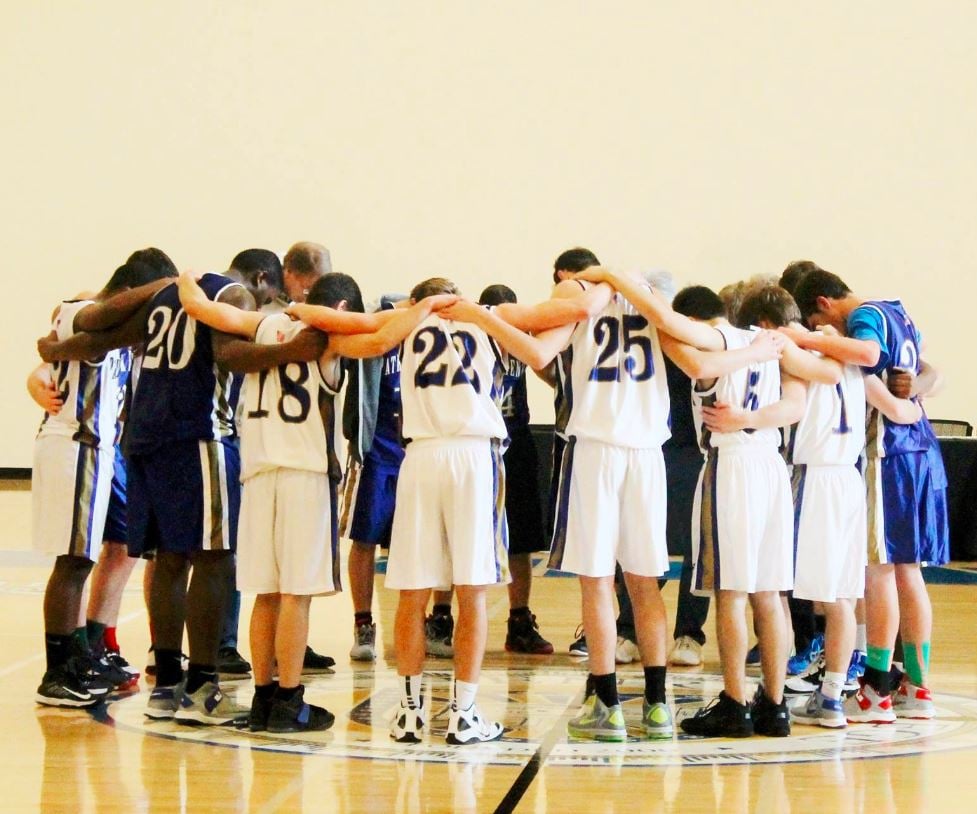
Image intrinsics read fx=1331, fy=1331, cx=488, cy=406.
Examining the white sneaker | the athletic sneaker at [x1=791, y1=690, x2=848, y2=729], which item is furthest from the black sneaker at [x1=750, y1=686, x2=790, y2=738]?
the white sneaker

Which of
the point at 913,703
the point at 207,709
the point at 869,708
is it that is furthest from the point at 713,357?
the point at 207,709

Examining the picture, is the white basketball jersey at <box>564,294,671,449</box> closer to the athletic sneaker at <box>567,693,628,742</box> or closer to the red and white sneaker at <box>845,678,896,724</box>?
the athletic sneaker at <box>567,693,628,742</box>

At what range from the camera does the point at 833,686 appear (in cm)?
492

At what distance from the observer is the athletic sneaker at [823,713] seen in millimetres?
4887

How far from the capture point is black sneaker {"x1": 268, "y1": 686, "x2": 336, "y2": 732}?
4723 millimetres

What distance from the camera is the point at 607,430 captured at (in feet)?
15.2

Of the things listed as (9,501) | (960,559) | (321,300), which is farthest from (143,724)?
(9,501)

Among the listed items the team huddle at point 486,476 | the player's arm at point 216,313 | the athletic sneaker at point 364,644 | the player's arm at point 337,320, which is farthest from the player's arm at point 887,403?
the athletic sneaker at point 364,644

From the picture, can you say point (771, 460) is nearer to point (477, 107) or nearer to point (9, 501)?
point (477, 107)

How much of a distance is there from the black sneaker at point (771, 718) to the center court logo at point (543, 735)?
0.14 ft

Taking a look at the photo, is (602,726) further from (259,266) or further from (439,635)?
(259,266)

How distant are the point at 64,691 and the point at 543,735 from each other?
188cm

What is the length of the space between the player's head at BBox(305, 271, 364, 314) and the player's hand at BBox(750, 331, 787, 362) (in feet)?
4.70

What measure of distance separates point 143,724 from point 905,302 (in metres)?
10.6
